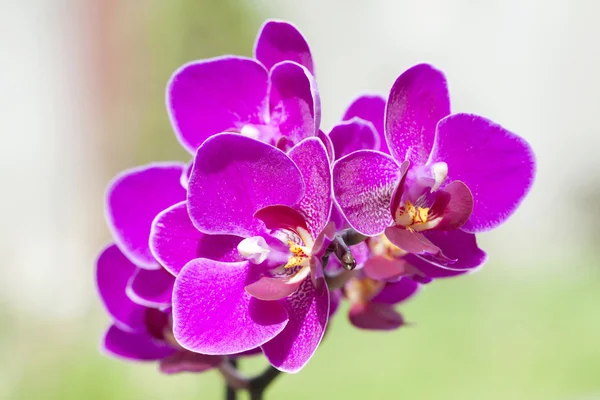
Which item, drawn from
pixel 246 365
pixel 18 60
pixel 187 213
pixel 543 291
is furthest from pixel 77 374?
pixel 543 291

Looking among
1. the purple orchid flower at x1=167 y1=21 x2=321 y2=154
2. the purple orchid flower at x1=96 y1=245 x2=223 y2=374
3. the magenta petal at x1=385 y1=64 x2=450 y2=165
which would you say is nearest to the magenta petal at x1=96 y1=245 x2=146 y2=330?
the purple orchid flower at x1=96 y1=245 x2=223 y2=374

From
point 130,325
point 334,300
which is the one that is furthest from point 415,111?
point 130,325

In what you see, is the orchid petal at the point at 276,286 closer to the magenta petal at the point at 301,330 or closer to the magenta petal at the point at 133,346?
the magenta petal at the point at 301,330

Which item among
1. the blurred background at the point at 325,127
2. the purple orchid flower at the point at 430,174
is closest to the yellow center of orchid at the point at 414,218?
the purple orchid flower at the point at 430,174

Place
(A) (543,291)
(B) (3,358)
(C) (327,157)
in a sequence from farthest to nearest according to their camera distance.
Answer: (A) (543,291), (B) (3,358), (C) (327,157)

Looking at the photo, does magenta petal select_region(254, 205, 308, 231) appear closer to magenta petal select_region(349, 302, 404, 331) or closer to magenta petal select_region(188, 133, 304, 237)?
magenta petal select_region(188, 133, 304, 237)

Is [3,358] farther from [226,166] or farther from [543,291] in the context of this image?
[543,291]
